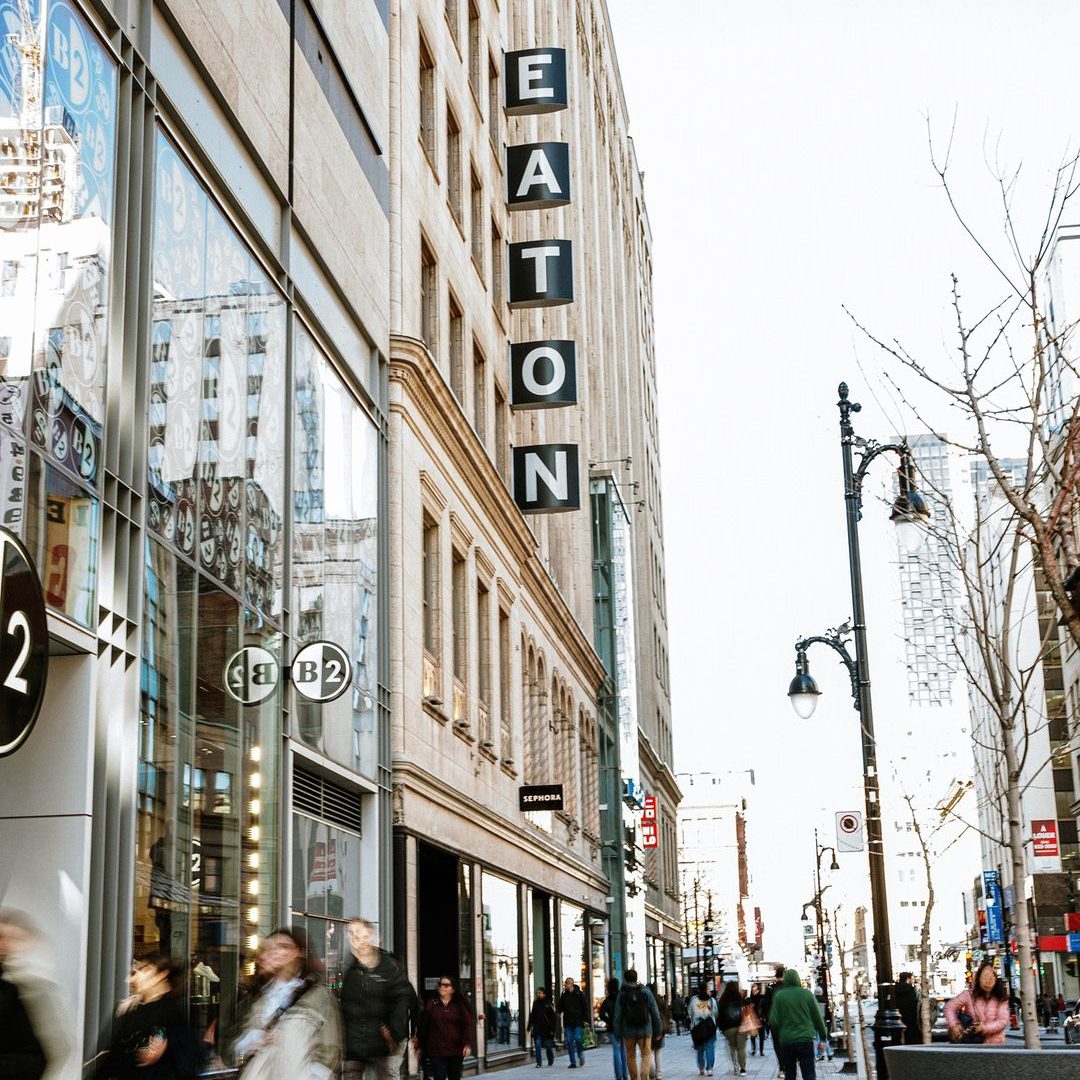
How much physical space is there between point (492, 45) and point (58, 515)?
27.3 metres

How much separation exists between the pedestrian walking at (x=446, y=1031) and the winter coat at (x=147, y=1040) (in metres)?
9.53

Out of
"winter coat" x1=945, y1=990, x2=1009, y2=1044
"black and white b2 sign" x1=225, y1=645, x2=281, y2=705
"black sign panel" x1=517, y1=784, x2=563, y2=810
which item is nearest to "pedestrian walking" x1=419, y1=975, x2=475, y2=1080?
"black and white b2 sign" x1=225, y1=645, x2=281, y2=705

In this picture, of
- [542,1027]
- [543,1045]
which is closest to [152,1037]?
[542,1027]

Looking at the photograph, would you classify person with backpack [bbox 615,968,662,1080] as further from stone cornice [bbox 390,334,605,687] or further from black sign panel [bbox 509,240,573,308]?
black sign panel [bbox 509,240,573,308]

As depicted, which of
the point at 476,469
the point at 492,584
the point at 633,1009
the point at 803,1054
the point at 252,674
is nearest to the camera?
the point at 252,674

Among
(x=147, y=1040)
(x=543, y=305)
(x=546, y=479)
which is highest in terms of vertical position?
(x=543, y=305)

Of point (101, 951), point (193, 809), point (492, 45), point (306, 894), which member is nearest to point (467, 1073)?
point (306, 894)

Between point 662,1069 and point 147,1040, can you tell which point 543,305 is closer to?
point 662,1069

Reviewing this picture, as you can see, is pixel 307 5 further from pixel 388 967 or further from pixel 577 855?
pixel 577 855

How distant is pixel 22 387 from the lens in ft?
36.3

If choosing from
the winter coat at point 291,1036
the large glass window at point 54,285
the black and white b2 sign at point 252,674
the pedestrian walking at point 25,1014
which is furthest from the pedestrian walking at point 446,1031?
the pedestrian walking at point 25,1014

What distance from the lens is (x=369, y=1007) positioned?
12.2m

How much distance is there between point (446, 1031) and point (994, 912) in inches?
3297

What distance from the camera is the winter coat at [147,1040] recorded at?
817 cm
